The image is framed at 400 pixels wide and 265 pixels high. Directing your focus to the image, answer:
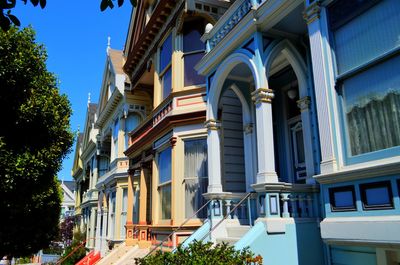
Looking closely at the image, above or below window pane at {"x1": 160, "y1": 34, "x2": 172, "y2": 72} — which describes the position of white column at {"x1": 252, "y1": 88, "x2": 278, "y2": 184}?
below

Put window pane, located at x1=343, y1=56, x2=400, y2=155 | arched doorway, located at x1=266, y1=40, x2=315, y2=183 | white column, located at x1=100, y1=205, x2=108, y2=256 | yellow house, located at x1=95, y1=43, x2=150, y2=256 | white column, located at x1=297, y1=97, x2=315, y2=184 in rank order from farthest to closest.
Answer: white column, located at x1=100, y1=205, x2=108, y2=256 < yellow house, located at x1=95, y1=43, x2=150, y2=256 < arched doorway, located at x1=266, y1=40, x2=315, y2=183 < white column, located at x1=297, y1=97, x2=315, y2=184 < window pane, located at x1=343, y1=56, x2=400, y2=155

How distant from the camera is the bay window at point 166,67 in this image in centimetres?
1359

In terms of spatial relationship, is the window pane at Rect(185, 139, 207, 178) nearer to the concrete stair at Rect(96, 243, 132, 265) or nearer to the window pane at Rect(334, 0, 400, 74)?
the concrete stair at Rect(96, 243, 132, 265)

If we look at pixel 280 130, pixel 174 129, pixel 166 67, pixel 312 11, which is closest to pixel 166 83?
pixel 166 67

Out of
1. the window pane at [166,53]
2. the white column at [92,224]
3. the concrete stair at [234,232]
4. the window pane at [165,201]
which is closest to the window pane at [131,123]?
the window pane at [166,53]

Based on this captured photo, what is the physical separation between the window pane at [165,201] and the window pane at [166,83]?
3480 mm

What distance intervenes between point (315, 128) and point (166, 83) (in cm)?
726

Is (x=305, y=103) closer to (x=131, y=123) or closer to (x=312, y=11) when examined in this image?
(x=312, y=11)

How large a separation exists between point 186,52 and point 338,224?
886 centimetres

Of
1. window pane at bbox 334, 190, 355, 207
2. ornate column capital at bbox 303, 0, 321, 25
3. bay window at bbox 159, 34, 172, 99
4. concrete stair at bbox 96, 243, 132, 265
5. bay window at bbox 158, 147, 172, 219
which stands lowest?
concrete stair at bbox 96, 243, 132, 265

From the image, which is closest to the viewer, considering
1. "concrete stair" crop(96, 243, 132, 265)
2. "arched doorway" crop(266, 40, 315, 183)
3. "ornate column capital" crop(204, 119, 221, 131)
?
"arched doorway" crop(266, 40, 315, 183)

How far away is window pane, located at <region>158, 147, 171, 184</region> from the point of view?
12.5 meters

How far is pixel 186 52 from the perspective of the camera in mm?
12828

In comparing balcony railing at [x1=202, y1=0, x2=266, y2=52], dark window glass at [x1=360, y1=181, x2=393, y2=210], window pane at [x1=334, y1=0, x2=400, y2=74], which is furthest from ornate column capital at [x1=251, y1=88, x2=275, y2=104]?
dark window glass at [x1=360, y1=181, x2=393, y2=210]
